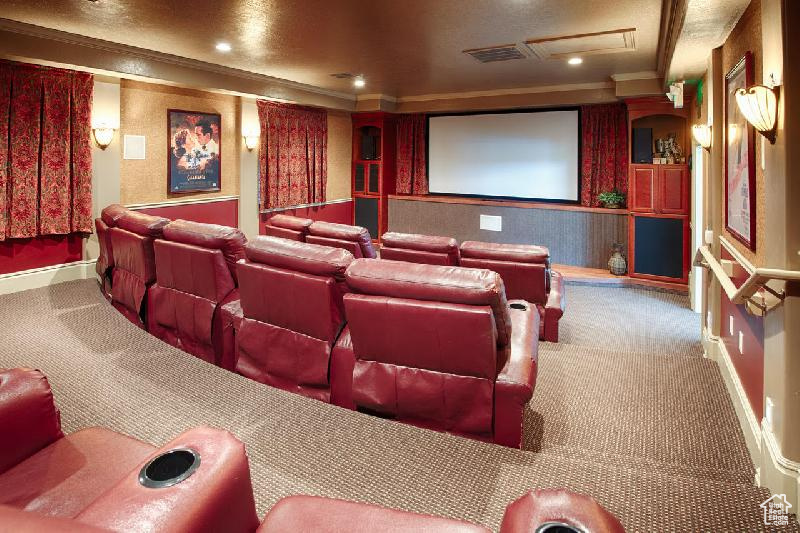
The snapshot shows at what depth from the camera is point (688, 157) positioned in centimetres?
644

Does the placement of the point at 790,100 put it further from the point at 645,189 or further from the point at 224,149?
the point at 224,149

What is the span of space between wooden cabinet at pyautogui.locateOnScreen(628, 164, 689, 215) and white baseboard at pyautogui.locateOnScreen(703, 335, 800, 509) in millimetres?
3798

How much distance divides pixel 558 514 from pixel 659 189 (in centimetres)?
651

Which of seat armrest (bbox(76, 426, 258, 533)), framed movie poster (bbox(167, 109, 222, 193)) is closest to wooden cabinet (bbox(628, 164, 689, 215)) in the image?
framed movie poster (bbox(167, 109, 222, 193))

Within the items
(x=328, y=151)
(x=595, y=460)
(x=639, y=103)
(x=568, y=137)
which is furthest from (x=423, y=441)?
(x=328, y=151)

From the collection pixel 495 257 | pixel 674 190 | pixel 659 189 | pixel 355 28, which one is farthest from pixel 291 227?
pixel 674 190

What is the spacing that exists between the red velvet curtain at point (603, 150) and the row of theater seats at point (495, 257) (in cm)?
394

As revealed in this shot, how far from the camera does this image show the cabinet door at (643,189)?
6.61m

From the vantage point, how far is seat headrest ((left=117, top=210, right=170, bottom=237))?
3762 millimetres

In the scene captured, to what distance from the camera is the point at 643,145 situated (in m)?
6.81

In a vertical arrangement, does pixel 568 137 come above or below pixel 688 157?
above

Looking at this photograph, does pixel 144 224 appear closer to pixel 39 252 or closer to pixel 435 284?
pixel 39 252

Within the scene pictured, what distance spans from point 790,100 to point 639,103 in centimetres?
527

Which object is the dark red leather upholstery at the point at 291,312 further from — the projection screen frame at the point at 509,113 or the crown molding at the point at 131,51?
the projection screen frame at the point at 509,113
